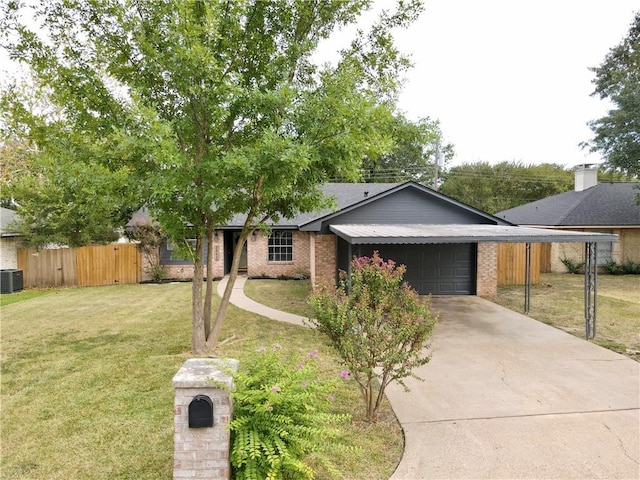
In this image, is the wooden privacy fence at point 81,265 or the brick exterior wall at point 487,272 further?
the wooden privacy fence at point 81,265

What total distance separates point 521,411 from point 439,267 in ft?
29.8

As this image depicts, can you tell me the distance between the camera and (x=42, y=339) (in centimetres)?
864

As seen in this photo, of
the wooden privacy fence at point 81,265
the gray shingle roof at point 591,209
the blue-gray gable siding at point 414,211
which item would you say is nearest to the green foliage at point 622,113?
the gray shingle roof at point 591,209

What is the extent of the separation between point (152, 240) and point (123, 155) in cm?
1180

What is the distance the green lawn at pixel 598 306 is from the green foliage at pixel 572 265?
131cm

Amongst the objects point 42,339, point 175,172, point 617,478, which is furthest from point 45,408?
point 617,478

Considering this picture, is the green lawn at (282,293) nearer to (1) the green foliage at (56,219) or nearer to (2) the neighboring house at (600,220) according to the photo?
(1) the green foliage at (56,219)

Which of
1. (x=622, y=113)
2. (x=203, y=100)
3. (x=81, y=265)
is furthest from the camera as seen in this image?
(x=622, y=113)

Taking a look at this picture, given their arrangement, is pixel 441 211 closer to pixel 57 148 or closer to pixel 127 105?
pixel 127 105

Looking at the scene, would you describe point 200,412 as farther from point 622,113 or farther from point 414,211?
point 622,113

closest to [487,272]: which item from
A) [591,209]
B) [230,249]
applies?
[591,209]

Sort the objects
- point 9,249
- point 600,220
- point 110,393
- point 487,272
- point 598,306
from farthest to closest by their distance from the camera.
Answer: point 600,220 < point 9,249 < point 487,272 < point 598,306 < point 110,393

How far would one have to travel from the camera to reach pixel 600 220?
19.2 metres

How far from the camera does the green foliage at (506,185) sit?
3644cm
